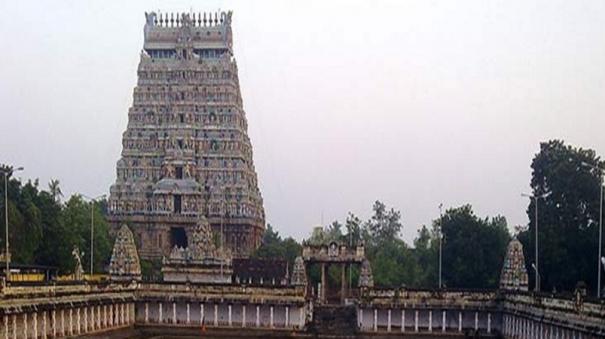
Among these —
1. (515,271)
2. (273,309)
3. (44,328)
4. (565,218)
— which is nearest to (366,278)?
(273,309)

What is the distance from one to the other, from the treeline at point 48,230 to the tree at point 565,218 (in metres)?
36.6

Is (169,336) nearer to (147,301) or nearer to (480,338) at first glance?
(147,301)

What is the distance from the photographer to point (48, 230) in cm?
8062

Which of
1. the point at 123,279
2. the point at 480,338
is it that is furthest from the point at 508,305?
the point at 123,279

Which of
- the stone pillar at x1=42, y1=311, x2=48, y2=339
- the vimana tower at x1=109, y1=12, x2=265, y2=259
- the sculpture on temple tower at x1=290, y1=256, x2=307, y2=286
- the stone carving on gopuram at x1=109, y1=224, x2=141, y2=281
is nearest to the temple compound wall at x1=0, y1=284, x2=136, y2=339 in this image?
the stone pillar at x1=42, y1=311, x2=48, y2=339

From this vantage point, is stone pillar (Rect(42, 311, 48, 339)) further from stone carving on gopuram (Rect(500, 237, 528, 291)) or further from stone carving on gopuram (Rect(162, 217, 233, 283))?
stone carving on gopuram (Rect(500, 237, 528, 291))

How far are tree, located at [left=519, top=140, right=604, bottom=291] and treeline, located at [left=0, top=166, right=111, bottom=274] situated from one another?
3662cm

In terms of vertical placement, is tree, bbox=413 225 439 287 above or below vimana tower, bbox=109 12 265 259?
below

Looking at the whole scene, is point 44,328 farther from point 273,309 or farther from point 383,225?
point 383,225

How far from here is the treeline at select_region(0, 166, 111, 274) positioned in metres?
72.9

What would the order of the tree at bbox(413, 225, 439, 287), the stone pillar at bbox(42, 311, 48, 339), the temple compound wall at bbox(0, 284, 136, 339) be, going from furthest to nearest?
the tree at bbox(413, 225, 439, 287) < the stone pillar at bbox(42, 311, 48, 339) < the temple compound wall at bbox(0, 284, 136, 339)

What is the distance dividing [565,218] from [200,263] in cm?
2929

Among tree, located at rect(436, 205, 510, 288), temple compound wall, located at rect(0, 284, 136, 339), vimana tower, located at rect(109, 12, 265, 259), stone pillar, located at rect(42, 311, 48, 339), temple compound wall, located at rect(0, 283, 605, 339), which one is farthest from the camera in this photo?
vimana tower, located at rect(109, 12, 265, 259)

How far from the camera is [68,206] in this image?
94.6 meters
